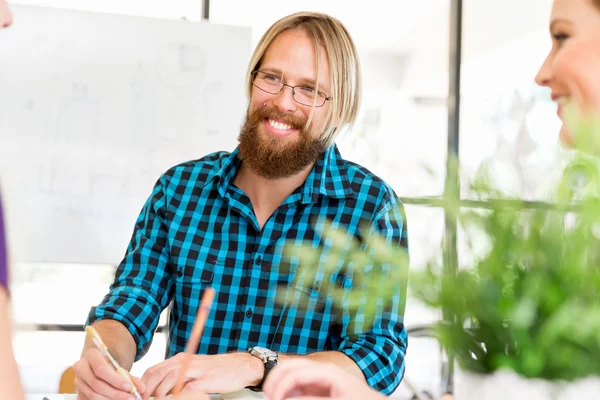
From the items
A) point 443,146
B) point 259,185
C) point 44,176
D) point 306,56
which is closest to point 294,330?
point 259,185

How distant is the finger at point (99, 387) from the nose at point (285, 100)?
2.65ft

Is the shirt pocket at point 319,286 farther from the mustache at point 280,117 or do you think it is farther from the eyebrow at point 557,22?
the eyebrow at point 557,22

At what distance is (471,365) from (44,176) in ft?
7.28

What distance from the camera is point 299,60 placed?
1633mm

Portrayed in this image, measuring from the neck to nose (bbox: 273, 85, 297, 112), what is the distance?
0.16m

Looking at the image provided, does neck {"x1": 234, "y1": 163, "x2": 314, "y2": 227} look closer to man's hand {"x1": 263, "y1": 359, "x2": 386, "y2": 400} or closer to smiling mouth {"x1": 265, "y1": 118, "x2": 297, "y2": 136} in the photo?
smiling mouth {"x1": 265, "y1": 118, "x2": 297, "y2": 136}

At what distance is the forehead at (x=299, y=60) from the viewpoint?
5.34ft

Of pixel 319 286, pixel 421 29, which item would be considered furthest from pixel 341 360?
pixel 421 29

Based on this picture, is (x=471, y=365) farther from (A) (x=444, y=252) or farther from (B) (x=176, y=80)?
(B) (x=176, y=80)

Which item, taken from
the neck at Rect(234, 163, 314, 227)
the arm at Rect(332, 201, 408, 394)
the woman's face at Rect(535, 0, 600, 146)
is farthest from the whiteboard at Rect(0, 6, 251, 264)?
the woman's face at Rect(535, 0, 600, 146)

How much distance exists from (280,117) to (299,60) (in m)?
0.15

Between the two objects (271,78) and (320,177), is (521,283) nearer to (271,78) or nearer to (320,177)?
(320,177)

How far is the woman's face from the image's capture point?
655mm

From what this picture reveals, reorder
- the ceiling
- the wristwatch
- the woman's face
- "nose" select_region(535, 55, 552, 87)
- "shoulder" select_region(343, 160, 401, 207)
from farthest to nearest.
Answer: the ceiling
"shoulder" select_region(343, 160, 401, 207)
the wristwatch
"nose" select_region(535, 55, 552, 87)
the woman's face
